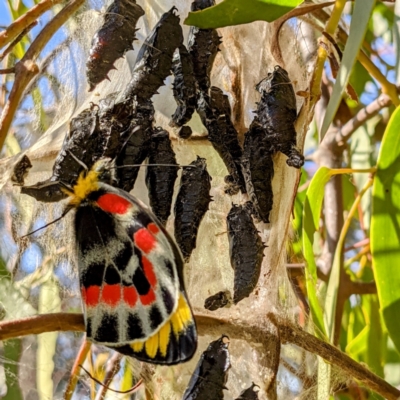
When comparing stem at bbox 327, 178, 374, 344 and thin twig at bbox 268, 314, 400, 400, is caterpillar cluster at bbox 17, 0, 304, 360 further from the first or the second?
stem at bbox 327, 178, 374, 344

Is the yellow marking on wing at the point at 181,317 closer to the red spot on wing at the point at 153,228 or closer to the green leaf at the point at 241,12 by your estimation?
the red spot on wing at the point at 153,228

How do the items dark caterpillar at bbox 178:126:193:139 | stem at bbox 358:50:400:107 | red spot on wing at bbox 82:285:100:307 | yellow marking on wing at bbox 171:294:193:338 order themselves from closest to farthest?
yellow marking on wing at bbox 171:294:193:338, red spot on wing at bbox 82:285:100:307, dark caterpillar at bbox 178:126:193:139, stem at bbox 358:50:400:107

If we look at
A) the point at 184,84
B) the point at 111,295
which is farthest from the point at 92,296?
the point at 184,84

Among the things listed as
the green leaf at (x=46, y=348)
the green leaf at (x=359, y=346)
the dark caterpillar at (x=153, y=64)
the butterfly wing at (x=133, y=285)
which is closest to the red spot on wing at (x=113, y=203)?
the butterfly wing at (x=133, y=285)

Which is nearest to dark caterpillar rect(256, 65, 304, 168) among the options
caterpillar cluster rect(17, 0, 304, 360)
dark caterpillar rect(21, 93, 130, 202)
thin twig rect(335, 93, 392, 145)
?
caterpillar cluster rect(17, 0, 304, 360)

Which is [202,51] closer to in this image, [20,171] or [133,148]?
[133,148]
